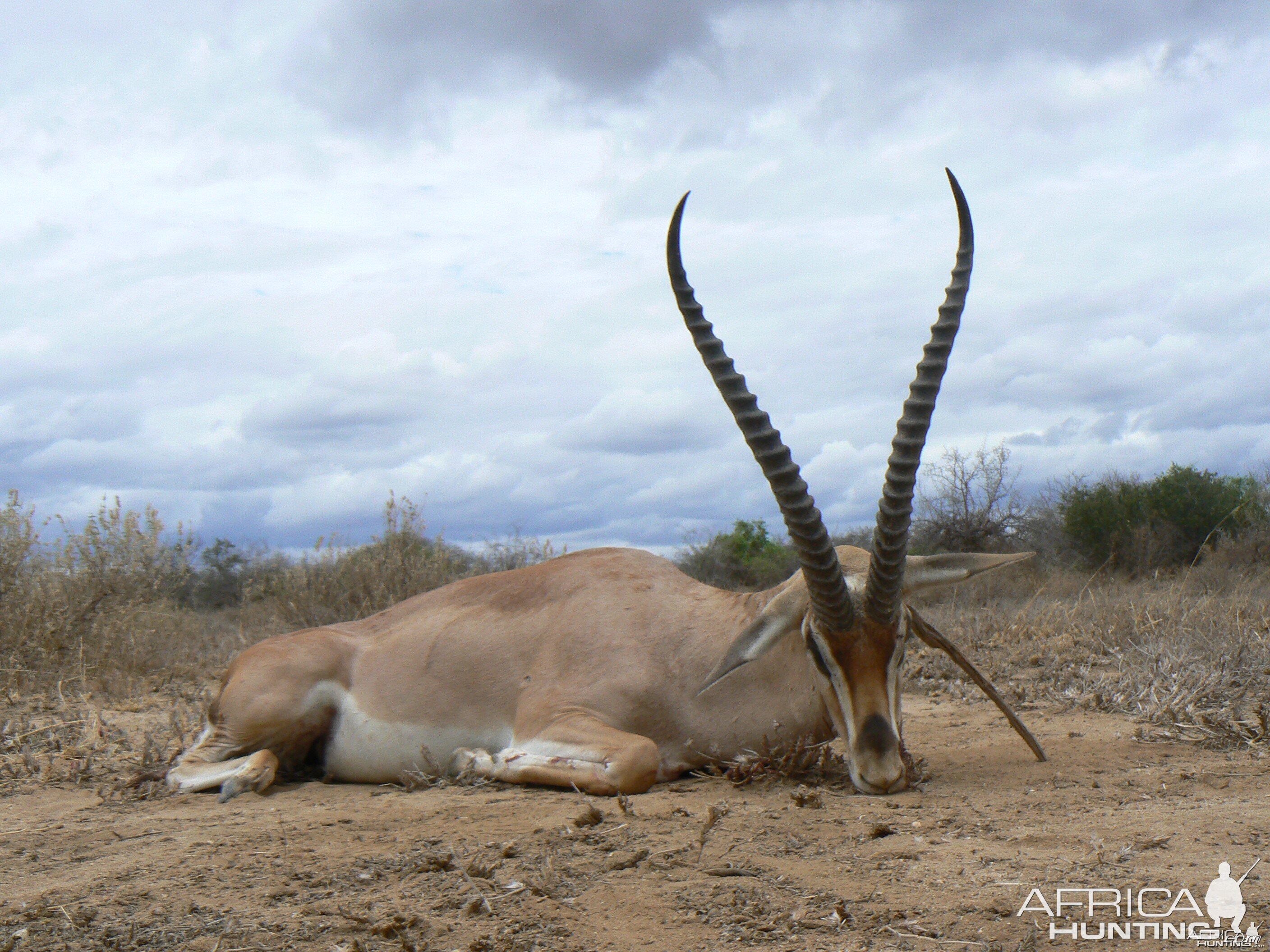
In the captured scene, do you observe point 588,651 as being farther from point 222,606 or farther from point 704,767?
point 222,606

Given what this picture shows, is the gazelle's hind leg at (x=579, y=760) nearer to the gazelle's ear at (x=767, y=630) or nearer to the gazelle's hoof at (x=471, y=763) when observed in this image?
the gazelle's hoof at (x=471, y=763)

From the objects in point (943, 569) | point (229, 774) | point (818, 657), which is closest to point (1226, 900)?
point (818, 657)

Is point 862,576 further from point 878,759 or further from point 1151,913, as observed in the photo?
point 1151,913

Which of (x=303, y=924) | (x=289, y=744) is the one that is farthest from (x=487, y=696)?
(x=303, y=924)

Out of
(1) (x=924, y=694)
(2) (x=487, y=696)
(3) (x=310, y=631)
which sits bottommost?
(1) (x=924, y=694)

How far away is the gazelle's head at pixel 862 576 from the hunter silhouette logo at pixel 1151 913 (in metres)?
1.53

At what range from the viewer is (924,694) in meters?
7.79

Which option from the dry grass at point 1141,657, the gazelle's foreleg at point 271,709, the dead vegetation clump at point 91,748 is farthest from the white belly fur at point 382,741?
the dry grass at point 1141,657

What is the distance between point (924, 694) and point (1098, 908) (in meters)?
5.22

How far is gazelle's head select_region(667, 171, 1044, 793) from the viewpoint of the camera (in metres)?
4.41

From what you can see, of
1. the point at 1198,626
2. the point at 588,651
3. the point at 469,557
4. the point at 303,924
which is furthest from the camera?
the point at 469,557

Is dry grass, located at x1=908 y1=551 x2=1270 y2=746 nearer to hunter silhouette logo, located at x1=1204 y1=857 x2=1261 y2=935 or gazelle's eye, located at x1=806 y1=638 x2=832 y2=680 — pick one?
gazelle's eye, located at x1=806 y1=638 x2=832 y2=680

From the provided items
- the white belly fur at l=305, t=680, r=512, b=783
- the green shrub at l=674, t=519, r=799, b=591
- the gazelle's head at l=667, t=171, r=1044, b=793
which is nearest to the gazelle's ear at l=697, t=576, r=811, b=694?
the gazelle's head at l=667, t=171, r=1044, b=793

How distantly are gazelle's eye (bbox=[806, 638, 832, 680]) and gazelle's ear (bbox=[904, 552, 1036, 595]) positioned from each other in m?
0.48
